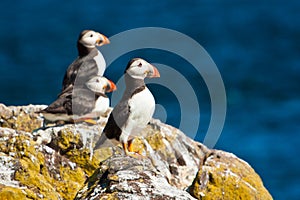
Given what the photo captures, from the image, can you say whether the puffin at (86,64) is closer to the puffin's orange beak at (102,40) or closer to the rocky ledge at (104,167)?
the puffin's orange beak at (102,40)

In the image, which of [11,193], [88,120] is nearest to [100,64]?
[88,120]

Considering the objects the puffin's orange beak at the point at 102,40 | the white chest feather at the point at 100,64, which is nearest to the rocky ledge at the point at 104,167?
the white chest feather at the point at 100,64

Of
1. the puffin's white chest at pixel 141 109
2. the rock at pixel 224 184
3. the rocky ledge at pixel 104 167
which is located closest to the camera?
the rocky ledge at pixel 104 167

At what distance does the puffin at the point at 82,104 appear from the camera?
11.9m

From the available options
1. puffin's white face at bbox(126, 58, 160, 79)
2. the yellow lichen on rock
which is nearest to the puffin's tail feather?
puffin's white face at bbox(126, 58, 160, 79)

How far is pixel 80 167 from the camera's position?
9.75 m

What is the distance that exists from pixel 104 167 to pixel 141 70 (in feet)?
9.51

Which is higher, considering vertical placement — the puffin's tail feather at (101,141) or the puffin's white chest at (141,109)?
the puffin's white chest at (141,109)

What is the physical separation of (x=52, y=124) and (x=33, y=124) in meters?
0.26

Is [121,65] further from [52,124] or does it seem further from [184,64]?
[52,124]

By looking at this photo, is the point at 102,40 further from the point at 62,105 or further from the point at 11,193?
the point at 11,193

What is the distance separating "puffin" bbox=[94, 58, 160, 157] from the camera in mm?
10906

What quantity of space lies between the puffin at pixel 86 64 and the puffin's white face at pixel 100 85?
0.38ft

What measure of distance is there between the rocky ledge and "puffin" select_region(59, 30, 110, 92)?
1329 millimetres
